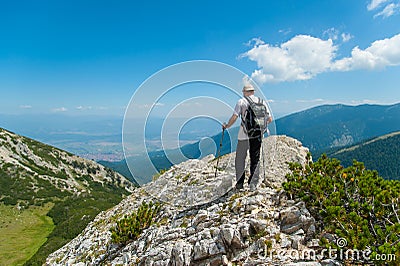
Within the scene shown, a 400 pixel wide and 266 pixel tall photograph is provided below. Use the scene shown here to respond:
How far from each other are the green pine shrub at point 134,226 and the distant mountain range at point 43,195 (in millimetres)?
74361

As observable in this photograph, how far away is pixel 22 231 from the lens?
338ft

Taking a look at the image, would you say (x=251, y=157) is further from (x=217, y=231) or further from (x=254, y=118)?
(x=217, y=231)

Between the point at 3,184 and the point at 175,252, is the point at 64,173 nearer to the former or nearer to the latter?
the point at 3,184

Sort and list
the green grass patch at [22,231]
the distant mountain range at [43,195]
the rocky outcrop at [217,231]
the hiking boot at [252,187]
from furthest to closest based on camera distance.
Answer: the distant mountain range at [43,195] < the green grass patch at [22,231] < the hiking boot at [252,187] < the rocky outcrop at [217,231]

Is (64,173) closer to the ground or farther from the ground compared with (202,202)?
closer to the ground

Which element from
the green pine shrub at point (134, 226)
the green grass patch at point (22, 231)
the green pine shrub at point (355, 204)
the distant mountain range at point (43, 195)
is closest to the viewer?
the green pine shrub at point (355, 204)

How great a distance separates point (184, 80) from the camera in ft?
31.8

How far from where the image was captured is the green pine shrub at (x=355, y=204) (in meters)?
6.23

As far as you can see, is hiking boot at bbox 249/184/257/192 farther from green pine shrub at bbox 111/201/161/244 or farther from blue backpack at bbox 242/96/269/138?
green pine shrub at bbox 111/201/161/244

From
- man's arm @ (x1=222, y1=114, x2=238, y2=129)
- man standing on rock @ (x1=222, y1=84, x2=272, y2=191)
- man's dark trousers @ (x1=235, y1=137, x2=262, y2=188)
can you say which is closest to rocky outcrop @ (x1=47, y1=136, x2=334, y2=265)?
man's dark trousers @ (x1=235, y1=137, x2=262, y2=188)

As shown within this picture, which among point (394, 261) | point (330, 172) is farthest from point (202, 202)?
point (394, 261)

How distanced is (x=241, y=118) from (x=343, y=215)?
457cm

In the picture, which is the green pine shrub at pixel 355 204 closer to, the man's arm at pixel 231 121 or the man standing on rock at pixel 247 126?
the man standing on rock at pixel 247 126

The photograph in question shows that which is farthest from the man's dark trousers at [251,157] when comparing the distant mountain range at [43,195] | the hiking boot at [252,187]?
the distant mountain range at [43,195]
